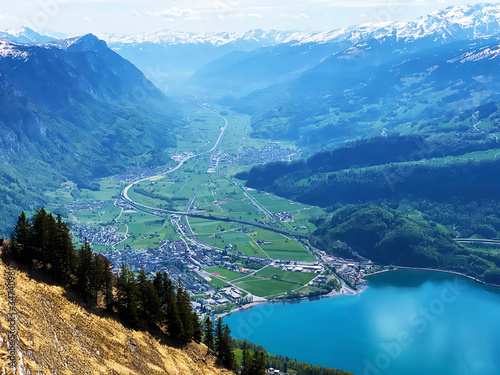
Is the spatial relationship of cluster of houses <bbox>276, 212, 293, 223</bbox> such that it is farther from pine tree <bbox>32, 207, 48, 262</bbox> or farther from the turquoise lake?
pine tree <bbox>32, 207, 48, 262</bbox>

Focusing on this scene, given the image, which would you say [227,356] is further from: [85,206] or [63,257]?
[85,206]

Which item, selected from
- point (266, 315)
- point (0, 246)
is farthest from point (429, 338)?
point (0, 246)

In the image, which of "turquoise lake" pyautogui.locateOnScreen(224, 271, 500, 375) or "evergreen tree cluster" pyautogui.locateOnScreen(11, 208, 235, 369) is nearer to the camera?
"evergreen tree cluster" pyautogui.locateOnScreen(11, 208, 235, 369)

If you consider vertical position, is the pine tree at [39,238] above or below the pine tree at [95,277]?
above

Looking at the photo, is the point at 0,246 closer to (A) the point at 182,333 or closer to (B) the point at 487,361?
(A) the point at 182,333

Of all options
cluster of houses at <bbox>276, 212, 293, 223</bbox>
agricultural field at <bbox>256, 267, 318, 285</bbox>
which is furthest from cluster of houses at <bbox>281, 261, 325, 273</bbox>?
cluster of houses at <bbox>276, 212, 293, 223</bbox>

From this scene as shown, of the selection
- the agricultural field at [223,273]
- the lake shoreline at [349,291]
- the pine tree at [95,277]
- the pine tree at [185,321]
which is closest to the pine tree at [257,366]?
the pine tree at [185,321]

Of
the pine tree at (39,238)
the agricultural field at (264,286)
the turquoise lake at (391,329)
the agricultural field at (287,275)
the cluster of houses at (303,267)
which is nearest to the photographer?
the pine tree at (39,238)

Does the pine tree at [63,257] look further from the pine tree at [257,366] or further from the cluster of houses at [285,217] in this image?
the cluster of houses at [285,217]
